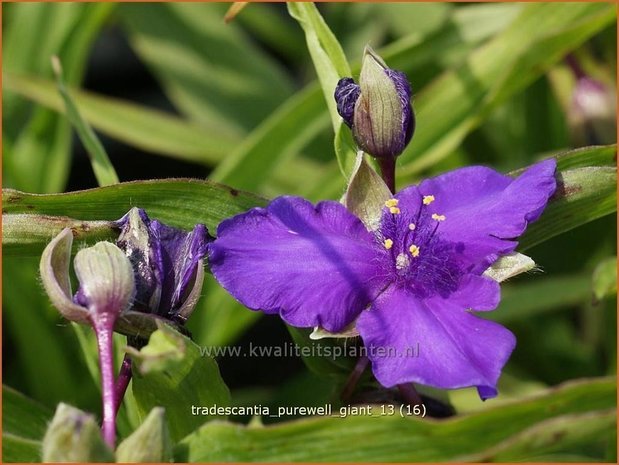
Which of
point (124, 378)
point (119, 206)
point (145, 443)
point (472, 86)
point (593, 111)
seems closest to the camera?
point (145, 443)

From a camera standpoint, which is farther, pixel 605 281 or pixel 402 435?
pixel 605 281

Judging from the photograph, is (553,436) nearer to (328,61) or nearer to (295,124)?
(328,61)

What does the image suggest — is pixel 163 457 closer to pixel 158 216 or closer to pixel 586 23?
pixel 158 216

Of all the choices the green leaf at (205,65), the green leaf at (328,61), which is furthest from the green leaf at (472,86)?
the green leaf at (205,65)

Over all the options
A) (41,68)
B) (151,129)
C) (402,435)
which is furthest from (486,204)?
(41,68)

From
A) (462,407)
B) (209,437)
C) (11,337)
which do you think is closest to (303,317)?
(209,437)

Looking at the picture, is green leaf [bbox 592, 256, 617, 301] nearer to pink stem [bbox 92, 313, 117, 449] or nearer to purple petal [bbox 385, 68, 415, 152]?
purple petal [bbox 385, 68, 415, 152]

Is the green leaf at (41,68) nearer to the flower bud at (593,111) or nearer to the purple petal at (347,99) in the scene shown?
the purple petal at (347,99)
